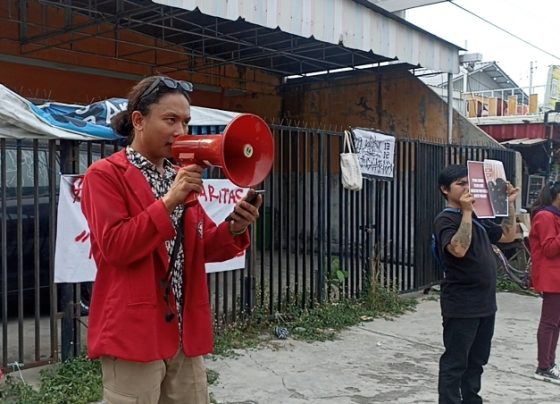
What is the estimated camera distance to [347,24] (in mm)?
8023

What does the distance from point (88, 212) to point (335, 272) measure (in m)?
5.01

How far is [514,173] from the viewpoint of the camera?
10250 mm

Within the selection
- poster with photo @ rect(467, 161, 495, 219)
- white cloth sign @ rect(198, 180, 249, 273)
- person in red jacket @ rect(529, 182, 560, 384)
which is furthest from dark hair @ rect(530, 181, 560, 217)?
white cloth sign @ rect(198, 180, 249, 273)

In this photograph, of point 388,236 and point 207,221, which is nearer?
point 207,221

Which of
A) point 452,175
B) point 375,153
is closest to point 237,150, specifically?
point 452,175

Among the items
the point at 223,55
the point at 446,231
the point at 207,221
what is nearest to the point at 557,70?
the point at 223,55

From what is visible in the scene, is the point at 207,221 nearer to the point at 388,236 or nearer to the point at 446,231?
the point at 446,231

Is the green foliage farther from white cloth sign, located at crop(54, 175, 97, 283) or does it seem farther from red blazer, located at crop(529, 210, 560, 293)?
red blazer, located at crop(529, 210, 560, 293)

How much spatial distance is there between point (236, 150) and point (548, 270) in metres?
3.54

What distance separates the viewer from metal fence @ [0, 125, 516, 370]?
15.3 ft

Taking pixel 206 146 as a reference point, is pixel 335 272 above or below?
below

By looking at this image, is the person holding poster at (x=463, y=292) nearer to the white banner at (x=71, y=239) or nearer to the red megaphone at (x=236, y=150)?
the red megaphone at (x=236, y=150)

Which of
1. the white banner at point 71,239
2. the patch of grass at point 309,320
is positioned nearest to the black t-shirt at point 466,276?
the white banner at point 71,239

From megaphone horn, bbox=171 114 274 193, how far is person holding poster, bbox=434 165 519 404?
177 centimetres
